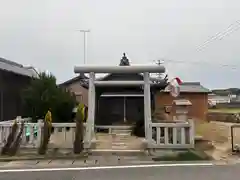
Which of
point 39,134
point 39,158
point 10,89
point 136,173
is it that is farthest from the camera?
point 10,89

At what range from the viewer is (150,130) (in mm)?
12672

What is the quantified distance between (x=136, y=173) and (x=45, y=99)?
9.13 metres

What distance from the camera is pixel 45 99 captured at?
17.2 meters

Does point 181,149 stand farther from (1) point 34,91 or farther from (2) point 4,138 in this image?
(1) point 34,91

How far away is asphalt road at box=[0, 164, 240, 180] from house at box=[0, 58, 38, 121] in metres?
9.46

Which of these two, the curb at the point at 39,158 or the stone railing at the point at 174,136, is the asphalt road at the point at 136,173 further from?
the stone railing at the point at 174,136

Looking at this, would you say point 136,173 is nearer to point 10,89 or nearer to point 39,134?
point 39,134

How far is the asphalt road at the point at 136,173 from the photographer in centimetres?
862

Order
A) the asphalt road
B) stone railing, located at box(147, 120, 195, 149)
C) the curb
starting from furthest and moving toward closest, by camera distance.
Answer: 1. stone railing, located at box(147, 120, 195, 149)
2. the curb
3. the asphalt road

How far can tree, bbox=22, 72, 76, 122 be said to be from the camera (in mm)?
17203

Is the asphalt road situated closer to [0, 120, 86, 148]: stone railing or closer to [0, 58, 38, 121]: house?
[0, 120, 86, 148]: stone railing

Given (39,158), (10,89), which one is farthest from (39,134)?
(10,89)

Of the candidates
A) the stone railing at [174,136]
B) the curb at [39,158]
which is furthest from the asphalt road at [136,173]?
the stone railing at [174,136]

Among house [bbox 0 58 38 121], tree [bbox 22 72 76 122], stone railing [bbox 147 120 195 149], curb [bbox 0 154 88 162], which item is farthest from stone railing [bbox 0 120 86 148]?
house [bbox 0 58 38 121]
